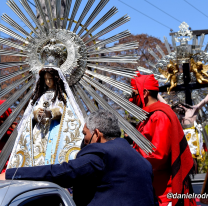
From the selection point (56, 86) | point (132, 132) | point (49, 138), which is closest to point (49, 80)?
point (56, 86)

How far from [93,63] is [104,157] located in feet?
6.35

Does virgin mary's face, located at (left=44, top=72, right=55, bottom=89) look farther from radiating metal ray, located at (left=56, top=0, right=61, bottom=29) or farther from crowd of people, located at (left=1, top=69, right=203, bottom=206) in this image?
crowd of people, located at (left=1, top=69, right=203, bottom=206)

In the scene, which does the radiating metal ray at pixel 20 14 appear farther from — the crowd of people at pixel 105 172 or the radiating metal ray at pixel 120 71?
the crowd of people at pixel 105 172

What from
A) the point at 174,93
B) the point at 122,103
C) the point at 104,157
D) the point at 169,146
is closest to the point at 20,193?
the point at 104,157

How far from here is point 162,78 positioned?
8.85 m

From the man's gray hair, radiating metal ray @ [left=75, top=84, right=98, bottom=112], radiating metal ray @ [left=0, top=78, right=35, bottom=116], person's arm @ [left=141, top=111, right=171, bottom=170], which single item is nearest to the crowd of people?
the man's gray hair

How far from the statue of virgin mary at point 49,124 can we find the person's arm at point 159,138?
2.37ft

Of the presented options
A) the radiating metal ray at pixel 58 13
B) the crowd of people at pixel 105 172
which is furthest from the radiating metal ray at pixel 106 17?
the crowd of people at pixel 105 172

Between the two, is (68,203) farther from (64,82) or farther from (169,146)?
(64,82)

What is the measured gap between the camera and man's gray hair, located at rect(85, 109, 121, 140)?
212 cm

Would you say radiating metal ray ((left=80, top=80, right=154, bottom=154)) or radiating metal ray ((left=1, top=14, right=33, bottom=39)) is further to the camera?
radiating metal ray ((left=1, top=14, right=33, bottom=39))

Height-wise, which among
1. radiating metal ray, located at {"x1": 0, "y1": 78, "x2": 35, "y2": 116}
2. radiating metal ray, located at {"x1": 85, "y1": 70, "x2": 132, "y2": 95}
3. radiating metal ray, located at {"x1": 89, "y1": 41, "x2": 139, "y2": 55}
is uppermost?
radiating metal ray, located at {"x1": 89, "y1": 41, "x2": 139, "y2": 55}

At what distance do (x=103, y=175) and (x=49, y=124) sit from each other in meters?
1.58

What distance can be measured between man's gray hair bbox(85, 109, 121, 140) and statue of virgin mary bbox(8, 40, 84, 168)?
1154mm
